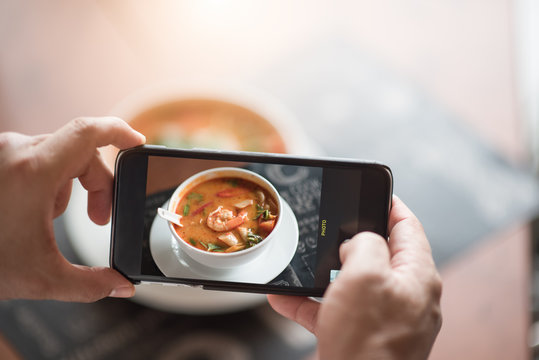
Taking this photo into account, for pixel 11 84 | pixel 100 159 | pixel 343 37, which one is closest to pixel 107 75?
pixel 11 84

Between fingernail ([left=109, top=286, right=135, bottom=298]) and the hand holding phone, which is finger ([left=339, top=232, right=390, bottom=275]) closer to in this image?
the hand holding phone

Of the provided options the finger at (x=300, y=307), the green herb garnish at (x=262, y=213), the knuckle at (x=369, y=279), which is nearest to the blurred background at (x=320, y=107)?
the finger at (x=300, y=307)

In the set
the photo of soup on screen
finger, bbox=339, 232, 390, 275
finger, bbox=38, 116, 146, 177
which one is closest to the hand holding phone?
finger, bbox=339, 232, 390, 275

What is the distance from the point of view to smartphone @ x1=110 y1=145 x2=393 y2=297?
2.15 feet

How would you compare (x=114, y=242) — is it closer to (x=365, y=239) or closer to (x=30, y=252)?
(x=30, y=252)

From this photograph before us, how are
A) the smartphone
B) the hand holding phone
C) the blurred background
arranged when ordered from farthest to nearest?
the blurred background, the smartphone, the hand holding phone

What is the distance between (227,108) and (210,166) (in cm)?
31

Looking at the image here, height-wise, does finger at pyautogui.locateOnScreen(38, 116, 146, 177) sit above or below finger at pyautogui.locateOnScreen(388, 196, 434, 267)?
above

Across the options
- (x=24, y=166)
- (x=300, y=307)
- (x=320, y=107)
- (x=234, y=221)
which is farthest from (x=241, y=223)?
(x=320, y=107)

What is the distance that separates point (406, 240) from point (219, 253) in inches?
9.8

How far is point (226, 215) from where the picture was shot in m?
0.68

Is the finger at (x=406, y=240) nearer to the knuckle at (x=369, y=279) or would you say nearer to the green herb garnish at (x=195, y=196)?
the knuckle at (x=369, y=279)

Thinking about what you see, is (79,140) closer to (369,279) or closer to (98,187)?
(98,187)

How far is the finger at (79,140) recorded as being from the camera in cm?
59
